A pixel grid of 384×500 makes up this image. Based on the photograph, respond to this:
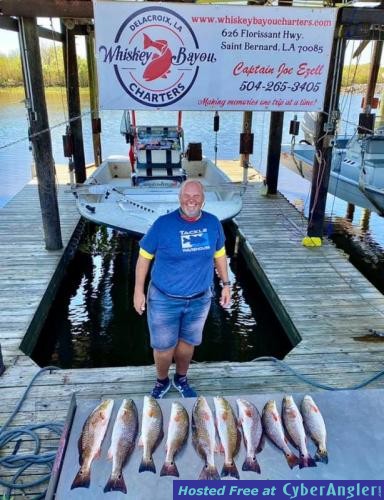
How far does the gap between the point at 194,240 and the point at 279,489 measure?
59.2 inches

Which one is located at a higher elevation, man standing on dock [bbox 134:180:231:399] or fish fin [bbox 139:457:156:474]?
man standing on dock [bbox 134:180:231:399]

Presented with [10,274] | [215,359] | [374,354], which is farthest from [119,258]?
[374,354]

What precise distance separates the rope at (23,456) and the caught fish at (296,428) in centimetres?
151

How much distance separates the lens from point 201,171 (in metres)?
10.7

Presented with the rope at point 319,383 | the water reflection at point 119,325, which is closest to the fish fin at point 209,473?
the rope at point 319,383

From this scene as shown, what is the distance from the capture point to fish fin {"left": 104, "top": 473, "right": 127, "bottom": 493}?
203cm

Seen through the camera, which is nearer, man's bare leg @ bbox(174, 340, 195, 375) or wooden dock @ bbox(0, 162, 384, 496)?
man's bare leg @ bbox(174, 340, 195, 375)

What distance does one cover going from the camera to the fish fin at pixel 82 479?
2035 millimetres

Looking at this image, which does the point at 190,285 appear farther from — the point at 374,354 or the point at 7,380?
the point at 374,354

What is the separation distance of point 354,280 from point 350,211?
6133 mm

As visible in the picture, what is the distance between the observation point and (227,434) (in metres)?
2.26

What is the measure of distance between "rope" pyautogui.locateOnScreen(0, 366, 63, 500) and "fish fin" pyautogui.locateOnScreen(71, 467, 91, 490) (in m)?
0.72

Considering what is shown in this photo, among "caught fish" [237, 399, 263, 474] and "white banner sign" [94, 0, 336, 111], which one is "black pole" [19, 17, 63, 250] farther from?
"caught fish" [237, 399, 263, 474]

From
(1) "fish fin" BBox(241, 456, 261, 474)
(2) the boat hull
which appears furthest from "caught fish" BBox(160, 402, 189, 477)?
(2) the boat hull
